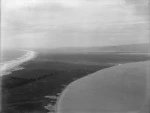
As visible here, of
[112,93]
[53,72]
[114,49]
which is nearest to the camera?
[112,93]

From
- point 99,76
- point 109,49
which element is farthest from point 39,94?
point 109,49

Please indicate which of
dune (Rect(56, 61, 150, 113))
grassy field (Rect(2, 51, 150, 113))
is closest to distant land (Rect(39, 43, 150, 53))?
grassy field (Rect(2, 51, 150, 113))

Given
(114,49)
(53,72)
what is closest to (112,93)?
(114,49)

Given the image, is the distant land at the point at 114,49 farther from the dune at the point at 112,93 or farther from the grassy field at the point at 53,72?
the dune at the point at 112,93

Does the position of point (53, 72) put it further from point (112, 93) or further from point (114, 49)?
point (112, 93)

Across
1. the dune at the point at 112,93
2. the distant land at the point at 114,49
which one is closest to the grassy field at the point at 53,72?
the distant land at the point at 114,49

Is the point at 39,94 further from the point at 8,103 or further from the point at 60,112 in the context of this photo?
the point at 60,112

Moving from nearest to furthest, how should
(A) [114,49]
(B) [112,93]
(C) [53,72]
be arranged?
(B) [112,93]
(A) [114,49]
(C) [53,72]

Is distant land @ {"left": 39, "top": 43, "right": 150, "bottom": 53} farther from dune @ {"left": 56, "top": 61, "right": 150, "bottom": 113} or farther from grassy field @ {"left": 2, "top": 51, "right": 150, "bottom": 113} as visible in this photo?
dune @ {"left": 56, "top": 61, "right": 150, "bottom": 113}

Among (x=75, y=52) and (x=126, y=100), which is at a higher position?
(x=75, y=52)
